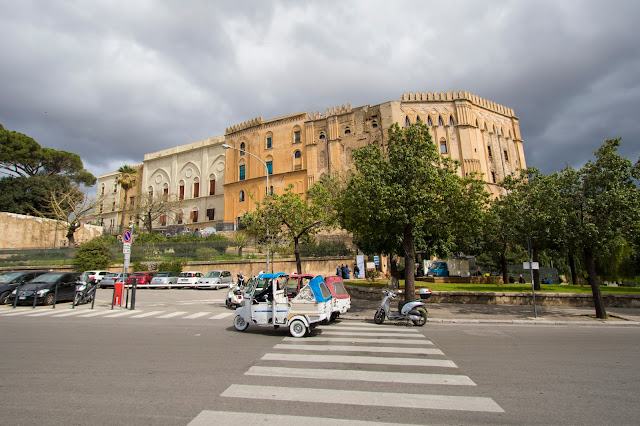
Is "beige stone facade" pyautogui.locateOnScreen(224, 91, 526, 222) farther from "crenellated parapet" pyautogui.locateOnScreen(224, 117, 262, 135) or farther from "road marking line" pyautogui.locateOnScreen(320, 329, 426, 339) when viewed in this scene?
"road marking line" pyautogui.locateOnScreen(320, 329, 426, 339)

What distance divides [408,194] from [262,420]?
35.1 feet

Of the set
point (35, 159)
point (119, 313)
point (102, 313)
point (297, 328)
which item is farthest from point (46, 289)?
point (35, 159)

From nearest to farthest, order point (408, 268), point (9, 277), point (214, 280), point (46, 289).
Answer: point (408, 268), point (46, 289), point (9, 277), point (214, 280)

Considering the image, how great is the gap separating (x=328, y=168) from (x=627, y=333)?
126 feet

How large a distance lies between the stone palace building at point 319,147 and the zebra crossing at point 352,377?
33227mm

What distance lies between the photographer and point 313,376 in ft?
17.9

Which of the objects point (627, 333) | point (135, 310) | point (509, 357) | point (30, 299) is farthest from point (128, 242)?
point (627, 333)

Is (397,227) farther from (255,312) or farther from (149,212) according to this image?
(149,212)

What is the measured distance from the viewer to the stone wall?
3816 centimetres

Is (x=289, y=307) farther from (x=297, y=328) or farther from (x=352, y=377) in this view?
(x=352, y=377)

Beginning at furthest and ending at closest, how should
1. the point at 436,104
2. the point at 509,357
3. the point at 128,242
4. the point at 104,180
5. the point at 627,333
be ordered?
1. the point at 104,180
2. the point at 436,104
3. the point at 128,242
4. the point at 627,333
5. the point at 509,357

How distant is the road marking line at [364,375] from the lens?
17.2 feet

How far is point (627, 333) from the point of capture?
991cm

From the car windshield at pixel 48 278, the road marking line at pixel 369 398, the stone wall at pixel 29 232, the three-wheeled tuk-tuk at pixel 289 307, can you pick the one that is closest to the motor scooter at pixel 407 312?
the three-wheeled tuk-tuk at pixel 289 307
